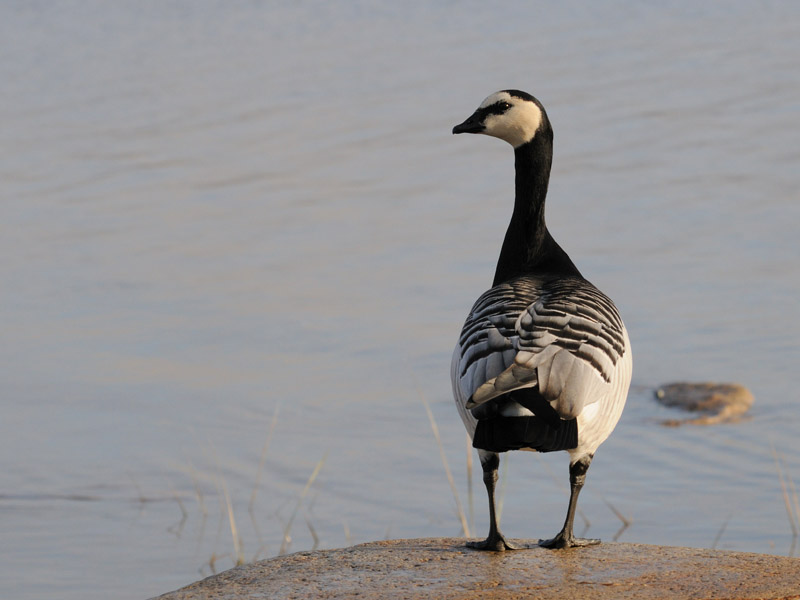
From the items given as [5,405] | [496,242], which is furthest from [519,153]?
[496,242]

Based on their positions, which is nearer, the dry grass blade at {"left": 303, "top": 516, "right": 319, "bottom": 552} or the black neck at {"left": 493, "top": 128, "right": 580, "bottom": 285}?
the black neck at {"left": 493, "top": 128, "right": 580, "bottom": 285}

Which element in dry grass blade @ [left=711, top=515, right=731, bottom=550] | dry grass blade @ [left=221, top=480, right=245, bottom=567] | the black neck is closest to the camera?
the black neck

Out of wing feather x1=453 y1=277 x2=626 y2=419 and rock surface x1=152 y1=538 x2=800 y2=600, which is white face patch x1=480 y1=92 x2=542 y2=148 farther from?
rock surface x1=152 y1=538 x2=800 y2=600

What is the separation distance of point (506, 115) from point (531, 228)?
2.27 feet

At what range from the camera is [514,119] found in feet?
25.1

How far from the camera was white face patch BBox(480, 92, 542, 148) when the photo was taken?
759 cm

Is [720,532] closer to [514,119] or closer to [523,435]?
[514,119]

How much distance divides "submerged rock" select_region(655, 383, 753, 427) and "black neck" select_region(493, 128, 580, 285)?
4.20 metres

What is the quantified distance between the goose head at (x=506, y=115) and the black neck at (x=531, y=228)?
0.44 ft

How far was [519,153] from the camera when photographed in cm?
789

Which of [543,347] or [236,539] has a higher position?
[543,347]

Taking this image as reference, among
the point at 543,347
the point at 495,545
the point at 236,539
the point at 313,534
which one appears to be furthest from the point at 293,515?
the point at 543,347

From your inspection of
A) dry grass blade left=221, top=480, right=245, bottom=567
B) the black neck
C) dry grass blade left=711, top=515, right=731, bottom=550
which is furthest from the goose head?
dry grass blade left=711, top=515, right=731, bottom=550

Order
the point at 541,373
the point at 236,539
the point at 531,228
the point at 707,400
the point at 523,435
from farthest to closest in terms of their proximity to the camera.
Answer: the point at 707,400
the point at 236,539
the point at 531,228
the point at 541,373
the point at 523,435
